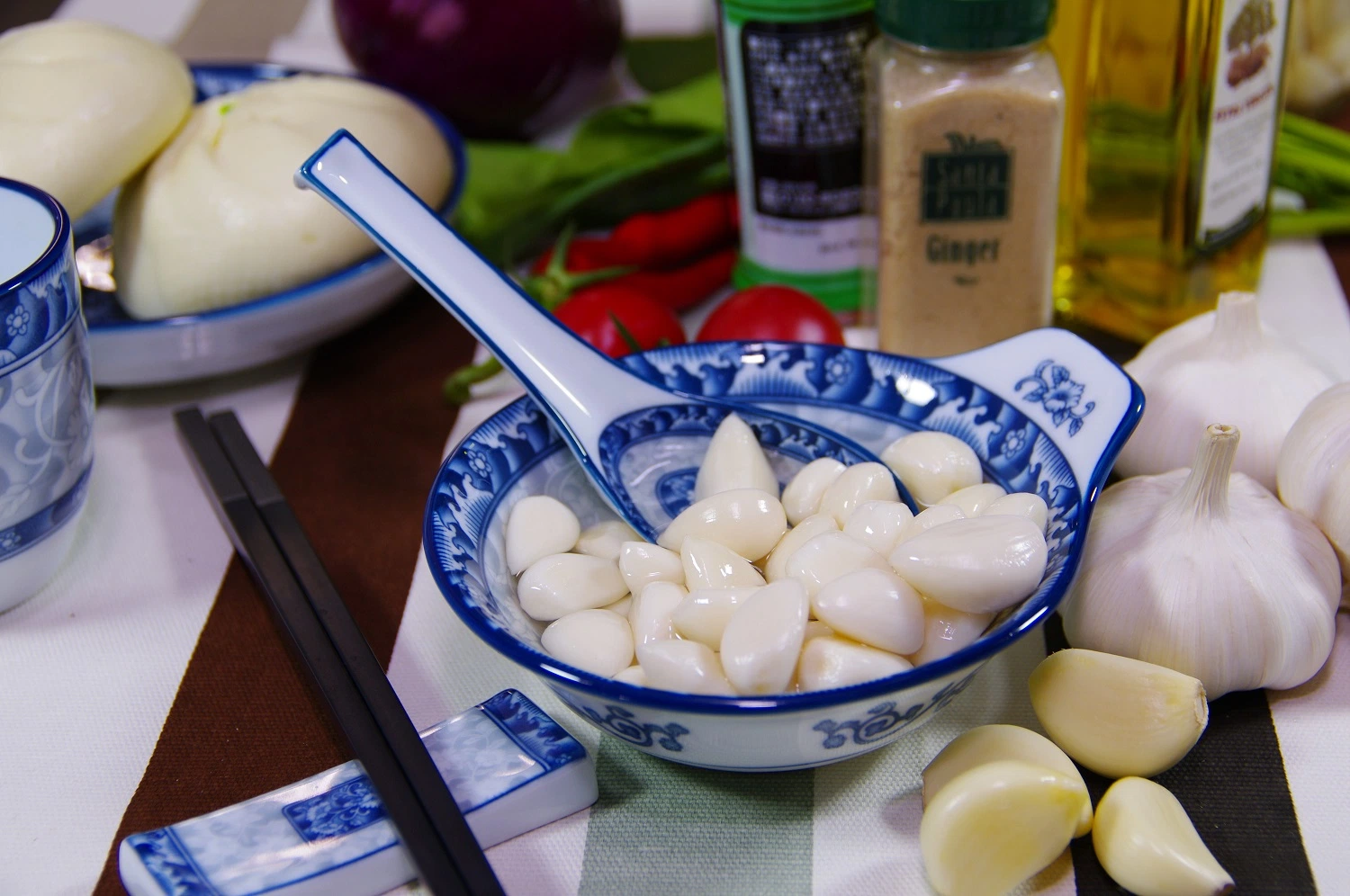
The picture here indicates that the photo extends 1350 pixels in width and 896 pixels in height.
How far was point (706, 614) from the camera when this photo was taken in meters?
0.59

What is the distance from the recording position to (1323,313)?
3.35 feet

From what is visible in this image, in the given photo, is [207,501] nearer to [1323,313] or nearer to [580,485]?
[580,485]

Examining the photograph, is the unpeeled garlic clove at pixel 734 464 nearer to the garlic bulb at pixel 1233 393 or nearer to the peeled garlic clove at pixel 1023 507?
the peeled garlic clove at pixel 1023 507

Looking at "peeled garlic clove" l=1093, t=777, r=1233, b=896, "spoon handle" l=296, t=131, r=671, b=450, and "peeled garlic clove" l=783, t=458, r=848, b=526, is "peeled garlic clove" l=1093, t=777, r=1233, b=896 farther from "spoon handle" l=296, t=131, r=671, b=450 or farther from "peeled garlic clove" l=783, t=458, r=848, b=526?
"spoon handle" l=296, t=131, r=671, b=450

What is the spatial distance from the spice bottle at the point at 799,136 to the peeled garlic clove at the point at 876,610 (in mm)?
518

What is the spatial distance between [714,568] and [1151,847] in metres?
0.24

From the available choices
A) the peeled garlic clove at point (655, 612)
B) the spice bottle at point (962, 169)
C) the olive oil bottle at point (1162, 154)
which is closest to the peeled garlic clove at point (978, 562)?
the peeled garlic clove at point (655, 612)

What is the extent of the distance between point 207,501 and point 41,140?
0.28 m

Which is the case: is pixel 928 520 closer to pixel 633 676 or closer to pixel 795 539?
pixel 795 539

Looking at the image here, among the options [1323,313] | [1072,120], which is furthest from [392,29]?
[1323,313]

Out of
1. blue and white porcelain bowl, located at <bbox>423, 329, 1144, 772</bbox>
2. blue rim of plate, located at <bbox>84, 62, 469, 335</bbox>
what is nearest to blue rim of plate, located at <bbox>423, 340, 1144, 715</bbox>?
blue and white porcelain bowl, located at <bbox>423, 329, 1144, 772</bbox>

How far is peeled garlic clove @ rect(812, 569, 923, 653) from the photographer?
562 mm

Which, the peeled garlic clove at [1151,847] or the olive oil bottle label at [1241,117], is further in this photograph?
the olive oil bottle label at [1241,117]

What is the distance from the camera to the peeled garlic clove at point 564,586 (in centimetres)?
65
